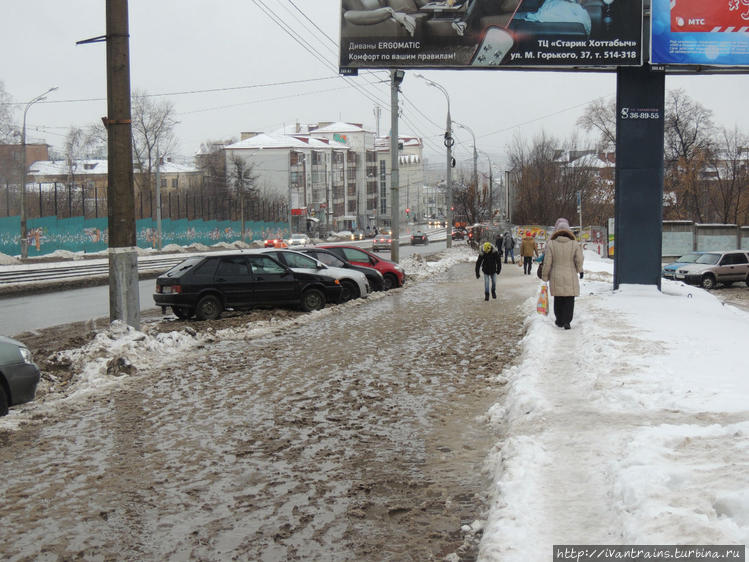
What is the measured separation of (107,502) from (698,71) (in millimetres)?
16239

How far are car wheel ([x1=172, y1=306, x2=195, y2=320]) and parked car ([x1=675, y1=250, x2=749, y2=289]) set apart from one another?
23.0 meters

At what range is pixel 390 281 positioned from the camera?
25375 millimetres

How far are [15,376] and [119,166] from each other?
481cm

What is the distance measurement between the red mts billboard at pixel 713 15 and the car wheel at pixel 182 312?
40.3 ft

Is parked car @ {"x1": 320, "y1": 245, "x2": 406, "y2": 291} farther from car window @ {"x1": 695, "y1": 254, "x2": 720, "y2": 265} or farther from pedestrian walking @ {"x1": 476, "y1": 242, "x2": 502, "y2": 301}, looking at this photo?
car window @ {"x1": 695, "y1": 254, "x2": 720, "y2": 265}

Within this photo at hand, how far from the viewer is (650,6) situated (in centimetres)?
1661

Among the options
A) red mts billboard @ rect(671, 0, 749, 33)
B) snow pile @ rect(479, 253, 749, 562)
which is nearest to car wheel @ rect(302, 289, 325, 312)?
snow pile @ rect(479, 253, 749, 562)

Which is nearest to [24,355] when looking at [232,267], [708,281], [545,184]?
[232,267]

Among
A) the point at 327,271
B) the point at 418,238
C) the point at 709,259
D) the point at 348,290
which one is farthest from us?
the point at 418,238

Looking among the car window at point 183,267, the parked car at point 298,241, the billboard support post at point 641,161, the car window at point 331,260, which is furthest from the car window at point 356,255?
the parked car at point 298,241

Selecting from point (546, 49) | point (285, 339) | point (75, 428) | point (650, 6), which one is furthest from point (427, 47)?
point (75, 428)

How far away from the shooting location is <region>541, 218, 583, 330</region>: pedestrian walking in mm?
12336

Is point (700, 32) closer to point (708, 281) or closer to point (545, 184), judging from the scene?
point (708, 281)

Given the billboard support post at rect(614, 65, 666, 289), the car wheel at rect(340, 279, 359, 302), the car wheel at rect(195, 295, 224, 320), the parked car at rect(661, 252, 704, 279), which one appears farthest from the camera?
the parked car at rect(661, 252, 704, 279)
